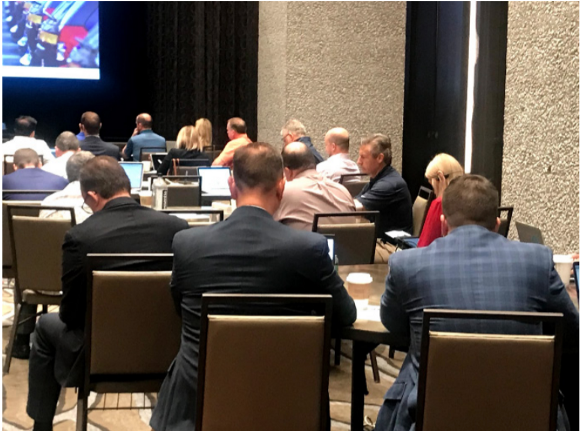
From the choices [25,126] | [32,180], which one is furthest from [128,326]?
[25,126]

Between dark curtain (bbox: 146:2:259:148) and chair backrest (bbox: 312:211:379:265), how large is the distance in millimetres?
8855

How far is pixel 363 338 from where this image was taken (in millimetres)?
2535

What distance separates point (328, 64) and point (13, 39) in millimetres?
6093

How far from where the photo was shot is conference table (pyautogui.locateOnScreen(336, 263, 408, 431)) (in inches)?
99.5

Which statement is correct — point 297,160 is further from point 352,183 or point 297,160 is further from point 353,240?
point 352,183

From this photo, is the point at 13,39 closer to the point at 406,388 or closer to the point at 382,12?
the point at 382,12

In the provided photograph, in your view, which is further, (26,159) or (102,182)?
(26,159)

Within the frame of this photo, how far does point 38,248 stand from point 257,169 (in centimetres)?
177

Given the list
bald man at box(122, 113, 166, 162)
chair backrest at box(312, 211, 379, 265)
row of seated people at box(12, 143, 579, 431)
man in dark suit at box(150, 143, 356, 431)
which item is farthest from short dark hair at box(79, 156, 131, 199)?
bald man at box(122, 113, 166, 162)

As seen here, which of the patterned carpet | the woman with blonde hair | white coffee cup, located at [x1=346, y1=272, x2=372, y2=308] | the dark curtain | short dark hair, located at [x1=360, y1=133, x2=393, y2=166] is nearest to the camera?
white coffee cup, located at [x1=346, y1=272, x2=372, y2=308]

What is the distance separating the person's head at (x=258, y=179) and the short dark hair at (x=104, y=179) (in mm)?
735

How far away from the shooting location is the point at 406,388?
7.58 ft

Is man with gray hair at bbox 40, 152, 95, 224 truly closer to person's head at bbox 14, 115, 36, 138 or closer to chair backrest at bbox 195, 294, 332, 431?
chair backrest at bbox 195, 294, 332, 431

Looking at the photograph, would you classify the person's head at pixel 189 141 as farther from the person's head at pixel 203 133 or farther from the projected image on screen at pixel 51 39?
the projected image on screen at pixel 51 39
